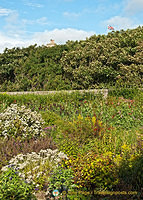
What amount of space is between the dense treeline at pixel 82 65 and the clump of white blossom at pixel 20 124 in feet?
20.5

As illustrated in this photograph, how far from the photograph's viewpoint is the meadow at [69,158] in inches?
139

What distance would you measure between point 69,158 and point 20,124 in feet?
5.89

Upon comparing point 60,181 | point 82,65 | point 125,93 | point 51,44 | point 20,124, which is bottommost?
point 60,181

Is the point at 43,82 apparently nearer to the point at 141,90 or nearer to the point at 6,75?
the point at 6,75

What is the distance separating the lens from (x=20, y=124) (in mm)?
5695

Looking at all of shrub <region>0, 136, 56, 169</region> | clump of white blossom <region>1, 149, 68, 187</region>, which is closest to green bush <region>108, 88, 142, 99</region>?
Answer: shrub <region>0, 136, 56, 169</region>

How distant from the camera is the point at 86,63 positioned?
13422 mm

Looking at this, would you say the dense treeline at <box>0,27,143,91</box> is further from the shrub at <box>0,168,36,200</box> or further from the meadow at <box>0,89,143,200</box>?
the shrub at <box>0,168,36,200</box>

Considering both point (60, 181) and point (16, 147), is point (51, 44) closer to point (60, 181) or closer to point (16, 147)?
point (16, 147)

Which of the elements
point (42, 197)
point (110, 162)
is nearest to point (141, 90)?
point (110, 162)

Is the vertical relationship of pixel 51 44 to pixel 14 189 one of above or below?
above

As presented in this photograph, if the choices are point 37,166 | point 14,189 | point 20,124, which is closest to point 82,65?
point 20,124

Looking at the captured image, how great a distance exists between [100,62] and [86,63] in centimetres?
104

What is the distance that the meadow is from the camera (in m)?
3.53
